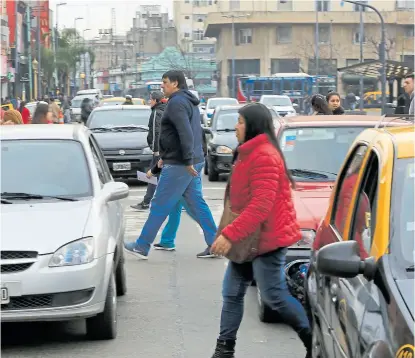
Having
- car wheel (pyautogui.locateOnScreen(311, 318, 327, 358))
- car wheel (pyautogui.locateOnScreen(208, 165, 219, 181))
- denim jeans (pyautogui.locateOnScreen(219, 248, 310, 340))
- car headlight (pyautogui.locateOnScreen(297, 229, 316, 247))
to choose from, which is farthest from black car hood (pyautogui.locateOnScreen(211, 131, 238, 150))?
car wheel (pyautogui.locateOnScreen(311, 318, 327, 358))

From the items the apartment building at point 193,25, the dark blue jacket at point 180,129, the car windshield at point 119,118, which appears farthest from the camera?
the apartment building at point 193,25

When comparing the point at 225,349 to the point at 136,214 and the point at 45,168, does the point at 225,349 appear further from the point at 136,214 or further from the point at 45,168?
the point at 136,214

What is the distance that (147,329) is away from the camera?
7.74 meters

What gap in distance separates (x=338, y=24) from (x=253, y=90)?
32893mm

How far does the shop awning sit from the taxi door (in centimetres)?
2802

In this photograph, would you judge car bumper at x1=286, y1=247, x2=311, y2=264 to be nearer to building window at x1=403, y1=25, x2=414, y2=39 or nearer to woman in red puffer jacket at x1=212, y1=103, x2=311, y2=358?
woman in red puffer jacket at x1=212, y1=103, x2=311, y2=358

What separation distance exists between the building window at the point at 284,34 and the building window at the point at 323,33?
2.96 m

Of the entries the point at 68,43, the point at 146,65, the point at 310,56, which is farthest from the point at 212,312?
the point at 146,65

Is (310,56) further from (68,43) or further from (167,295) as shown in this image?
(167,295)

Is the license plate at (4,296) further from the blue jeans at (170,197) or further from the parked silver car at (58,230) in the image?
the blue jeans at (170,197)

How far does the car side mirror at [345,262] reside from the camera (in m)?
4.13

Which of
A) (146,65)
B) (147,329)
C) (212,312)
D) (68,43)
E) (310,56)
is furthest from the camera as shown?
(146,65)

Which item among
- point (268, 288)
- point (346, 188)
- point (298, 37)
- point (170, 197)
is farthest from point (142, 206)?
point (298, 37)

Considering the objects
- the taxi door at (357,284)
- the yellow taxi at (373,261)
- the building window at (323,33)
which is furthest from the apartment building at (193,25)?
the taxi door at (357,284)
